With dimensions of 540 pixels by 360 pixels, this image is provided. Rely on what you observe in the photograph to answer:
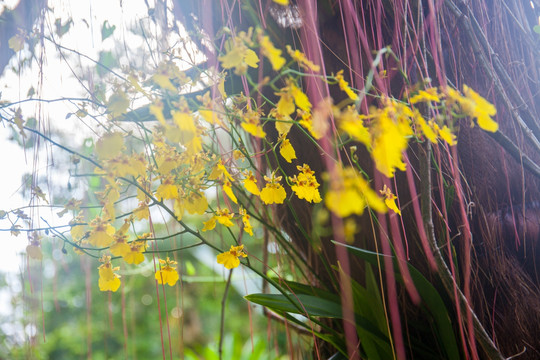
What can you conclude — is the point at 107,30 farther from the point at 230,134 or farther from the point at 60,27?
the point at 230,134

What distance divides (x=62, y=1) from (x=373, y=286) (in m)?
0.52

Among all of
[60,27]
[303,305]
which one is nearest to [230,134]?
[303,305]

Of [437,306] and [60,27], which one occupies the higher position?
[60,27]

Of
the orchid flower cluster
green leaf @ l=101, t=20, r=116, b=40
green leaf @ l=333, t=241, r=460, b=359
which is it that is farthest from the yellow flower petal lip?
green leaf @ l=101, t=20, r=116, b=40

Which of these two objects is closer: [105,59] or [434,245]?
[434,245]

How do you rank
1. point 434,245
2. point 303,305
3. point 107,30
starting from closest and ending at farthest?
point 434,245
point 303,305
point 107,30

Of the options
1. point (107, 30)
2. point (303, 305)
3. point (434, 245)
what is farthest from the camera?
point (107, 30)

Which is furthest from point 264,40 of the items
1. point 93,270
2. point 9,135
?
point 93,270

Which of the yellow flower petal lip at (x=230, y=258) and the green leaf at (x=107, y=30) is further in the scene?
the green leaf at (x=107, y=30)

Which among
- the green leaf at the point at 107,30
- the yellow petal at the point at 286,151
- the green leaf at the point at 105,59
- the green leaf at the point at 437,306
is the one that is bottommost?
the green leaf at the point at 437,306

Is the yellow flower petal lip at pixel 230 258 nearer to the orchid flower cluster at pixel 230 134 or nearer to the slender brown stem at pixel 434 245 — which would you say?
the orchid flower cluster at pixel 230 134

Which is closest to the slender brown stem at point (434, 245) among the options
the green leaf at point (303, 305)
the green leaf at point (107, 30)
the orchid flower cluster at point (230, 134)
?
the orchid flower cluster at point (230, 134)

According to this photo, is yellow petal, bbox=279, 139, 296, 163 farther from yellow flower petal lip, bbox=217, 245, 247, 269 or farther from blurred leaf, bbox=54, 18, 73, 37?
blurred leaf, bbox=54, 18, 73, 37

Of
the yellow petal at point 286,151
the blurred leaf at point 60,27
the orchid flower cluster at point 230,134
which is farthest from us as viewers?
the blurred leaf at point 60,27
